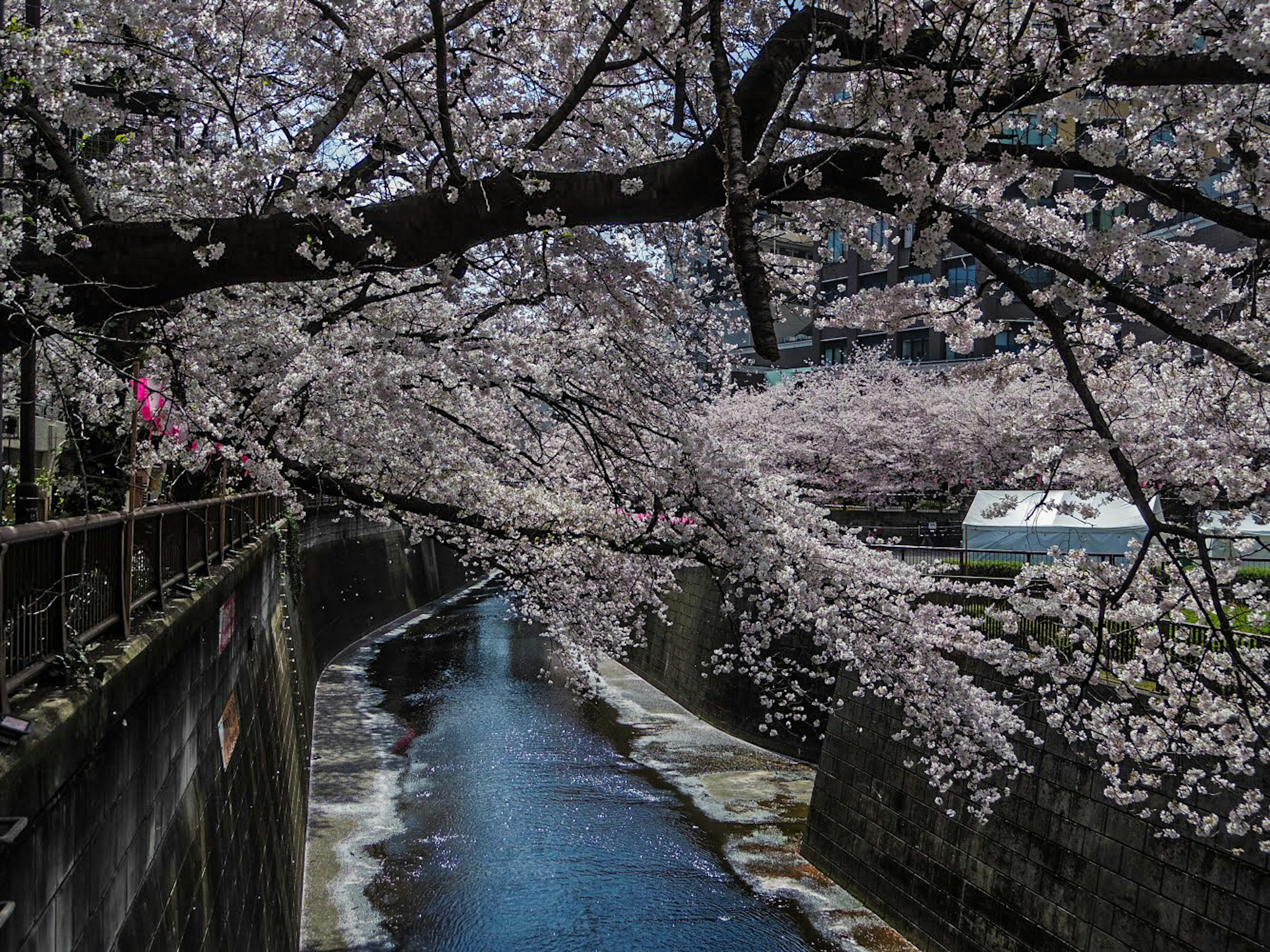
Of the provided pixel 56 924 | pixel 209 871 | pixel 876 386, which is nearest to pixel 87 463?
pixel 209 871

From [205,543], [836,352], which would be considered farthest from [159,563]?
[836,352]

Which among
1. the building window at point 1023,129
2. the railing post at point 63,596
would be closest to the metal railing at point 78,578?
the railing post at point 63,596

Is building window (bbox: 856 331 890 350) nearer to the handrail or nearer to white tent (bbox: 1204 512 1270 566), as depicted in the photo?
the handrail

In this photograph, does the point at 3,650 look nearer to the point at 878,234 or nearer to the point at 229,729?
the point at 229,729

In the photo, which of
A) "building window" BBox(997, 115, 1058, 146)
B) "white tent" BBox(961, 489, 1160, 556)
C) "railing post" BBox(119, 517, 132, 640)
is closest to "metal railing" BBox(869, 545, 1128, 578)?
"white tent" BBox(961, 489, 1160, 556)

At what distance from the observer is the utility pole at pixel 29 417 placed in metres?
6.50

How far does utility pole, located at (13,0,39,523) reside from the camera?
256 inches

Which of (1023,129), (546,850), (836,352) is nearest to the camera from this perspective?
(1023,129)

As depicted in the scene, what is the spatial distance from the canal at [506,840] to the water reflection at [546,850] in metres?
0.03

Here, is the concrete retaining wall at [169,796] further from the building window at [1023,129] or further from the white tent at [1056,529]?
the white tent at [1056,529]

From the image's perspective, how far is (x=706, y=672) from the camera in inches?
1096

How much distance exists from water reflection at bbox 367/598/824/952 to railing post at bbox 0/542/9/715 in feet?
36.4

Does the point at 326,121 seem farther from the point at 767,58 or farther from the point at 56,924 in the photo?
the point at 56,924

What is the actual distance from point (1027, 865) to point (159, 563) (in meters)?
10.6
